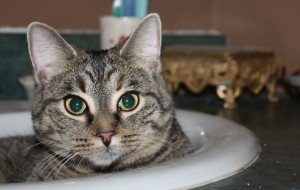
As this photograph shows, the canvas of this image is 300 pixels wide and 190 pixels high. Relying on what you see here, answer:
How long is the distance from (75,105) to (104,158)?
11 centimetres

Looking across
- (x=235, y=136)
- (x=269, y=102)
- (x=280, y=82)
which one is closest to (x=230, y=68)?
(x=269, y=102)

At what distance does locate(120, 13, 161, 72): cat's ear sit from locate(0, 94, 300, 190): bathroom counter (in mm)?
277

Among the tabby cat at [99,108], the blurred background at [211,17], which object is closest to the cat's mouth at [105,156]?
the tabby cat at [99,108]

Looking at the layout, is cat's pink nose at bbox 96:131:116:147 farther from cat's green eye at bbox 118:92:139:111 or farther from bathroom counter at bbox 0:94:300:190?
bathroom counter at bbox 0:94:300:190

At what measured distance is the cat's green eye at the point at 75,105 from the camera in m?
1.01

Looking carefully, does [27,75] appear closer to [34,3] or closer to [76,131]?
[34,3]

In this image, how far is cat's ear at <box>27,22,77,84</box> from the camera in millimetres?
1035

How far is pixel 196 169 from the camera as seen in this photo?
2.74ft

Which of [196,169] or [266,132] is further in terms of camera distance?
[266,132]

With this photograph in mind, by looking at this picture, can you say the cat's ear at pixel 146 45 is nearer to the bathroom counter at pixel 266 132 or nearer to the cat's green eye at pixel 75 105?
the cat's green eye at pixel 75 105

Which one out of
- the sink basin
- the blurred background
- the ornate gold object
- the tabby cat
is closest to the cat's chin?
the tabby cat

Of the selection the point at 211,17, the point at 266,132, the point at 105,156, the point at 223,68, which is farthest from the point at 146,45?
the point at 211,17

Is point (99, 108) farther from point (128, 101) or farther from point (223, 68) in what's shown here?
point (223, 68)

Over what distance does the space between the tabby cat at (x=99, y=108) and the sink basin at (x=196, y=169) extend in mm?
102
